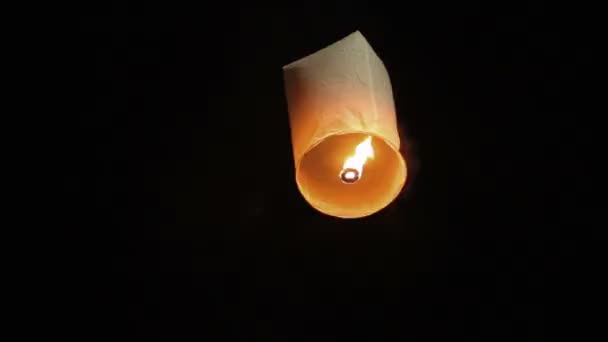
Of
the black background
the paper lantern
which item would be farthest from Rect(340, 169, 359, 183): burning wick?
the black background

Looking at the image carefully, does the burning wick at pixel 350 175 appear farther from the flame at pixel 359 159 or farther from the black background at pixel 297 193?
the black background at pixel 297 193

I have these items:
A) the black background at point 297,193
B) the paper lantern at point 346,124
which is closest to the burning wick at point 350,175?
the paper lantern at point 346,124

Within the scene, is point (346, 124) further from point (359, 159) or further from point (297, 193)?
point (297, 193)

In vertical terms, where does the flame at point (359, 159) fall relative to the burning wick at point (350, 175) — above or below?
above

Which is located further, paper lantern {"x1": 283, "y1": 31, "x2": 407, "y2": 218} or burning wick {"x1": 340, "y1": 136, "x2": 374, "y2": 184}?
burning wick {"x1": 340, "y1": 136, "x2": 374, "y2": 184}

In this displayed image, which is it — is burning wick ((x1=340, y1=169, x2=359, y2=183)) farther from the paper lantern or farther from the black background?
the black background
